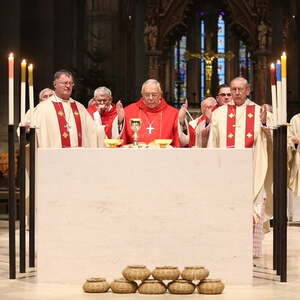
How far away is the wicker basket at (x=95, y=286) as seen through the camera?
759 centimetres

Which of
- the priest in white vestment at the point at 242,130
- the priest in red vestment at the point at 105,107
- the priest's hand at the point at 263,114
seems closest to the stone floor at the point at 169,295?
the priest in white vestment at the point at 242,130

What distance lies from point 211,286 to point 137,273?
0.55 metres

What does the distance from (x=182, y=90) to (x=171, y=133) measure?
22.6 meters

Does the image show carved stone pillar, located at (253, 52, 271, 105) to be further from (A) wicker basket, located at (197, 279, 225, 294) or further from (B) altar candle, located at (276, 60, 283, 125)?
(A) wicker basket, located at (197, 279, 225, 294)

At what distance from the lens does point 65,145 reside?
10328 millimetres

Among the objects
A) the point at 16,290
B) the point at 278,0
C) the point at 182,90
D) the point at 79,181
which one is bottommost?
the point at 16,290

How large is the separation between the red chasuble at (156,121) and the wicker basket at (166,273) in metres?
2.75

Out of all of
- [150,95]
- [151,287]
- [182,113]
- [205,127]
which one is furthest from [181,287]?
[205,127]

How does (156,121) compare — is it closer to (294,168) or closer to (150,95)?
(150,95)

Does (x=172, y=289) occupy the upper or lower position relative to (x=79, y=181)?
lower

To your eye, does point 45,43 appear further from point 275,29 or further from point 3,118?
point 275,29

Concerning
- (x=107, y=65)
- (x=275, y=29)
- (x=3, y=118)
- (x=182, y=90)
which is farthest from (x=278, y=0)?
(x=3, y=118)

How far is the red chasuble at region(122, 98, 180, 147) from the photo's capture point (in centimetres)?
1017

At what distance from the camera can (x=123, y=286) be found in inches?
298
